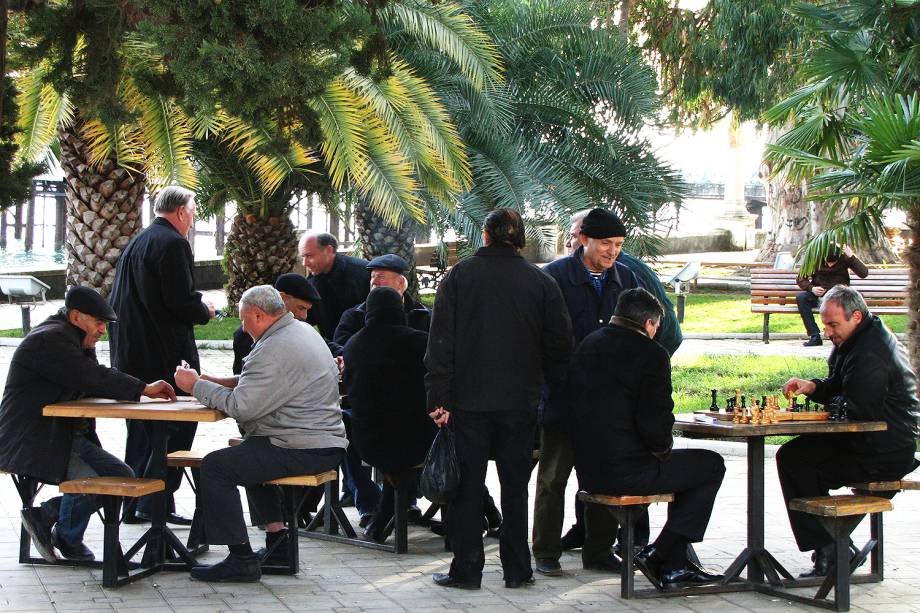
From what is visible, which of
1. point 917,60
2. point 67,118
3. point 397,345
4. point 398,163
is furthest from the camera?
point 67,118

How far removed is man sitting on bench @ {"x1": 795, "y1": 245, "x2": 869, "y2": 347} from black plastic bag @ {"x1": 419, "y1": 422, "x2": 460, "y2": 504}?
32.5 feet

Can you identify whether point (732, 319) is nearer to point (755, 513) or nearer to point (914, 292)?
point (914, 292)

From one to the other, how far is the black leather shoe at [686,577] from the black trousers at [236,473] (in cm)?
186

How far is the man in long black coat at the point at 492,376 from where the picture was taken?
6.51 metres

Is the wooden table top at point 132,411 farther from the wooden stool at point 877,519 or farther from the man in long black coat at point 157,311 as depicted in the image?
the wooden stool at point 877,519

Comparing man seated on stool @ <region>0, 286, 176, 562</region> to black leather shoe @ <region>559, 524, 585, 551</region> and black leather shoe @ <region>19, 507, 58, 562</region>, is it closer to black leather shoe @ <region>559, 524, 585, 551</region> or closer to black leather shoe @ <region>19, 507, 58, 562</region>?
black leather shoe @ <region>19, 507, 58, 562</region>

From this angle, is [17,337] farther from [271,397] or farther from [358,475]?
[271,397]

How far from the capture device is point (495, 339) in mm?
6508

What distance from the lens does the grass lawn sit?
63.2ft

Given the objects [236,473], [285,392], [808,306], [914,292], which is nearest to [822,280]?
[808,306]

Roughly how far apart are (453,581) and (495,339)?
124 centimetres

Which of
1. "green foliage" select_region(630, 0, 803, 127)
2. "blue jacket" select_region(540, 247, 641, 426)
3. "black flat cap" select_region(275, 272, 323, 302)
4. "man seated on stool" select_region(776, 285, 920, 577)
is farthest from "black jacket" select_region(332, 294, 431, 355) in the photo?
"green foliage" select_region(630, 0, 803, 127)

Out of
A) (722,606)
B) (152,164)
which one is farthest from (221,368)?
(722,606)

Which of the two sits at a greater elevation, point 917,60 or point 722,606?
point 917,60
